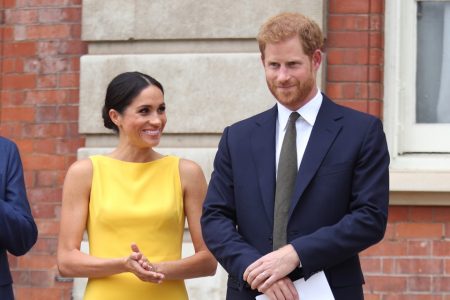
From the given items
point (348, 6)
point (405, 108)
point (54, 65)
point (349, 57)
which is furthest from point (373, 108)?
point (54, 65)

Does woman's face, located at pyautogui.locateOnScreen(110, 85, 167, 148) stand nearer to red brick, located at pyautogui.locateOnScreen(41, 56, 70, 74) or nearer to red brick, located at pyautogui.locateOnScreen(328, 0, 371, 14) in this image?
red brick, located at pyautogui.locateOnScreen(328, 0, 371, 14)

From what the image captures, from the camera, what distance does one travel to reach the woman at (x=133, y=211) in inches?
173

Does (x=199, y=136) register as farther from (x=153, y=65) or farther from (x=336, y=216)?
(x=336, y=216)

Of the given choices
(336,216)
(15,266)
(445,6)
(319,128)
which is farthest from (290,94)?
(15,266)

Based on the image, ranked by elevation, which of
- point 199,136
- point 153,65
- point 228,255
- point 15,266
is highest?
point 153,65

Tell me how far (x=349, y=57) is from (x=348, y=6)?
0.29 metres

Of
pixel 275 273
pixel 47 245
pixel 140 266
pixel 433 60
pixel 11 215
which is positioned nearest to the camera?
pixel 275 273

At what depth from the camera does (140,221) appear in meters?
4.39

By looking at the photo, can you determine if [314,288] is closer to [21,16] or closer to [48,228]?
[48,228]

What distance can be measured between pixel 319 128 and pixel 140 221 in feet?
2.82

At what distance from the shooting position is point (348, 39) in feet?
19.9

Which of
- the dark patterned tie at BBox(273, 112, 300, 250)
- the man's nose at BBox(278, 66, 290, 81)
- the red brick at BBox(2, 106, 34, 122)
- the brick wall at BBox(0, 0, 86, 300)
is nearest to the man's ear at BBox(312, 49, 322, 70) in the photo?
the man's nose at BBox(278, 66, 290, 81)

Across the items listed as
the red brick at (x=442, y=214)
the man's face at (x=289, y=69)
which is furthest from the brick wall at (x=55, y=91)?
the man's face at (x=289, y=69)

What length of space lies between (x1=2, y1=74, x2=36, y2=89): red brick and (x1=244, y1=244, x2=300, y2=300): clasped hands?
9.87 ft
